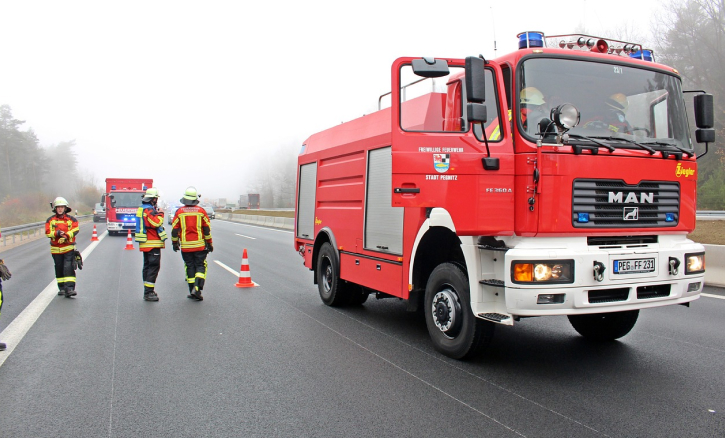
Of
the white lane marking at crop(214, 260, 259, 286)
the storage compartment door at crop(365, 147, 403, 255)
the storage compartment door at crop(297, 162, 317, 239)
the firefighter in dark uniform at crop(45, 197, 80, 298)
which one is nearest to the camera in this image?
the storage compartment door at crop(365, 147, 403, 255)

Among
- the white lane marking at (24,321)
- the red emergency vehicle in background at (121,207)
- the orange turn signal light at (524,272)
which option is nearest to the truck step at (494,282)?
the orange turn signal light at (524,272)

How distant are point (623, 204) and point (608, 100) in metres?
0.94

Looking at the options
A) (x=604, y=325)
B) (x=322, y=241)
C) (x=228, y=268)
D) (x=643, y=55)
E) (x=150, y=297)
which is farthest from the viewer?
(x=228, y=268)

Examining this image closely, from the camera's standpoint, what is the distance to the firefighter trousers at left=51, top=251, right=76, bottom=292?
9906 millimetres

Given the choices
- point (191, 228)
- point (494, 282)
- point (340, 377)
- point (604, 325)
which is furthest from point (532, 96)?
point (191, 228)

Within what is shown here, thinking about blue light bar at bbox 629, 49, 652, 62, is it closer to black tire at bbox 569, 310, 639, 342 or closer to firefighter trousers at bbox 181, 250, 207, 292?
black tire at bbox 569, 310, 639, 342

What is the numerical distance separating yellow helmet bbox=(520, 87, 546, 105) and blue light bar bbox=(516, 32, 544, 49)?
47 cm

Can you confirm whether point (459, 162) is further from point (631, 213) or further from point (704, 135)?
point (704, 135)

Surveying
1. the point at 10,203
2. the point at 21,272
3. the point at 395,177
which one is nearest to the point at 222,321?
the point at 395,177

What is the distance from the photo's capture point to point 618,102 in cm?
534

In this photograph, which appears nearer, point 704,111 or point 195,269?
point 704,111

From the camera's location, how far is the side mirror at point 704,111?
5.65m

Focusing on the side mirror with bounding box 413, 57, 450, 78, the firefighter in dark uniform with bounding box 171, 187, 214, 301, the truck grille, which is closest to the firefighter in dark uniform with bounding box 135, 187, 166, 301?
the firefighter in dark uniform with bounding box 171, 187, 214, 301

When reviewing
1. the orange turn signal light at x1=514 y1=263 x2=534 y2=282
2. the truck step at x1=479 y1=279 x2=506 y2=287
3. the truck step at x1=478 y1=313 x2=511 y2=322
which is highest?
the orange turn signal light at x1=514 y1=263 x2=534 y2=282
